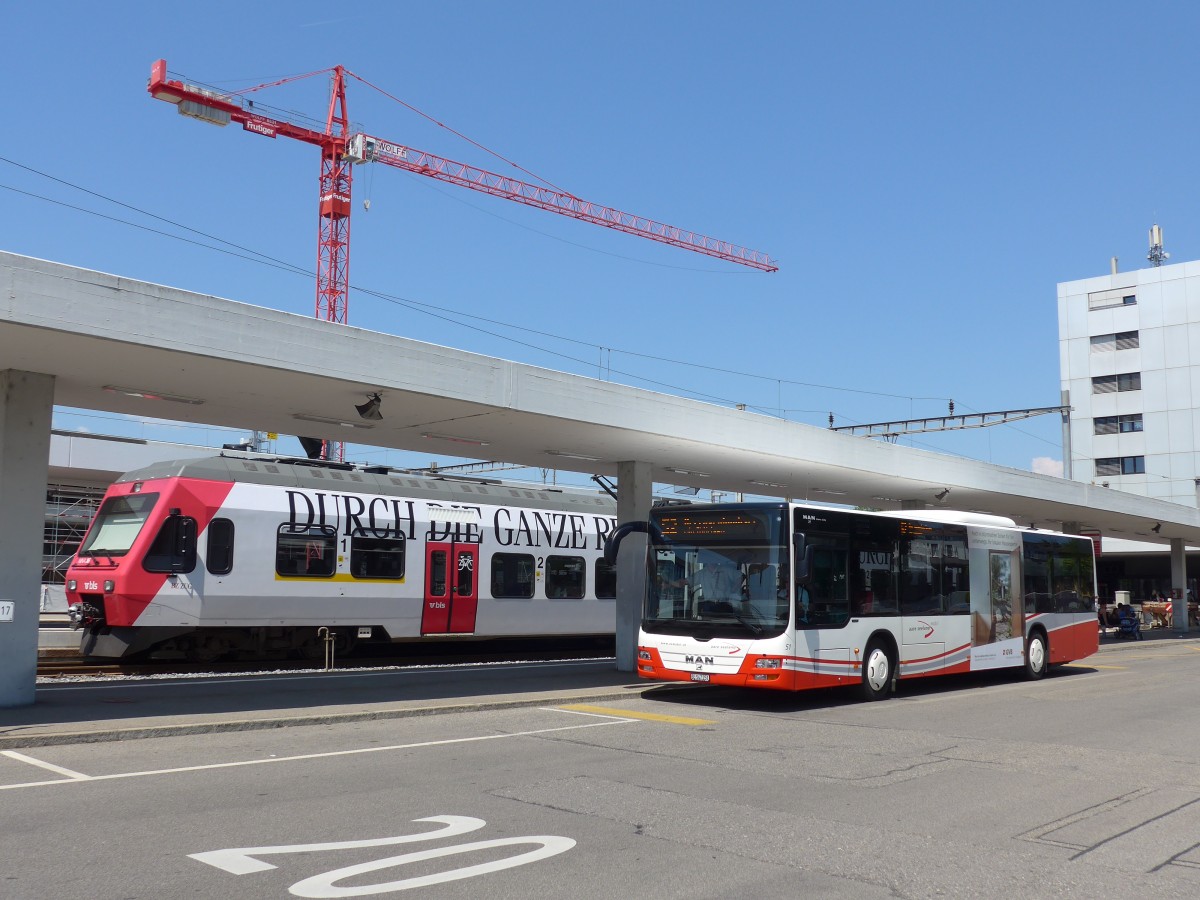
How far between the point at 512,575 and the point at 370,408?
947 centimetres

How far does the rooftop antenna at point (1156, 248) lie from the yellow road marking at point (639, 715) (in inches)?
3315

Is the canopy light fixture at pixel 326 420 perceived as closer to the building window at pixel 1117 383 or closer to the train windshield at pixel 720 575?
the train windshield at pixel 720 575

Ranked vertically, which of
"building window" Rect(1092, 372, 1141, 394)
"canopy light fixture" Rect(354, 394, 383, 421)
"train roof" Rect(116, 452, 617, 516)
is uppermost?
"building window" Rect(1092, 372, 1141, 394)

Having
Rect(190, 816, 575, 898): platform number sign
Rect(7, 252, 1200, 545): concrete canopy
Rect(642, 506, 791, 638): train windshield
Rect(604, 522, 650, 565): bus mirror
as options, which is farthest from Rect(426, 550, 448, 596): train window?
Rect(190, 816, 575, 898): platform number sign

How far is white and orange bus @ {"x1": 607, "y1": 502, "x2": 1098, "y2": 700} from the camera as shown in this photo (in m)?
A: 14.4

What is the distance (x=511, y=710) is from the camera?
1402 centimetres

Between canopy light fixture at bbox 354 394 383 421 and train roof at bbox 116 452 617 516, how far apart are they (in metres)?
5.22

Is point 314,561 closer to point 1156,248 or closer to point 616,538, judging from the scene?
point 616,538

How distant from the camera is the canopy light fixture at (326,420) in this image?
16094 millimetres

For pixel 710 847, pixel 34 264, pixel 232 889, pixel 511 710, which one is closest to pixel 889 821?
pixel 710 847

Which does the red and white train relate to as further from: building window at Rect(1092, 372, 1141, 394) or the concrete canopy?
building window at Rect(1092, 372, 1141, 394)

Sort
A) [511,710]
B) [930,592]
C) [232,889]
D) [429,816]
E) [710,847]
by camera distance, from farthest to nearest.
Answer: [930,592]
[511,710]
[429,816]
[710,847]
[232,889]

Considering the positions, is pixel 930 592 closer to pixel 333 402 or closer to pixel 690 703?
pixel 690 703

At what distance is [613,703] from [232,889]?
31.8 feet
